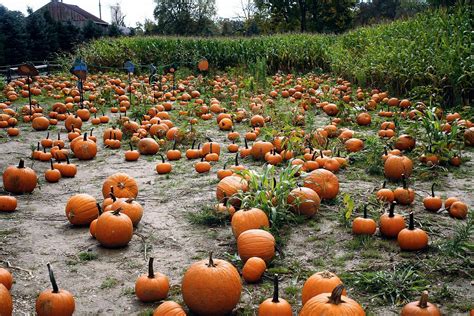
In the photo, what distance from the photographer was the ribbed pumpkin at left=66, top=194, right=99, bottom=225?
197 inches

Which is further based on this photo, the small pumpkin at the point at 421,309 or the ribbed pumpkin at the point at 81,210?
the ribbed pumpkin at the point at 81,210

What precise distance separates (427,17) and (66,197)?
484 inches

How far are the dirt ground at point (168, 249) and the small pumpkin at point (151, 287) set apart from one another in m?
0.06

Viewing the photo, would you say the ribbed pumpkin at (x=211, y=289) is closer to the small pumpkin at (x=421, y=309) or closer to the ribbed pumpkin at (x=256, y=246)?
the ribbed pumpkin at (x=256, y=246)

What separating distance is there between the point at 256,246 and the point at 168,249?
972 mm

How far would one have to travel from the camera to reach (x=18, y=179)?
5988 millimetres

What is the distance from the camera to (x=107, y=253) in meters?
4.41

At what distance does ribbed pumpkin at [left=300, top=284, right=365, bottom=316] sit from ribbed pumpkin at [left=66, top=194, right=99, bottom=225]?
2930mm

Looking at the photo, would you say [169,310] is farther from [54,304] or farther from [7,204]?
[7,204]

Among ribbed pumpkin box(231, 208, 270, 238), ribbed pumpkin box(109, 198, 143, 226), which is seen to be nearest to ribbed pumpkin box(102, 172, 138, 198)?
ribbed pumpkin box(109, 198, 143, 226)

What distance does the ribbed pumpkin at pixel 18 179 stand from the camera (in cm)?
598

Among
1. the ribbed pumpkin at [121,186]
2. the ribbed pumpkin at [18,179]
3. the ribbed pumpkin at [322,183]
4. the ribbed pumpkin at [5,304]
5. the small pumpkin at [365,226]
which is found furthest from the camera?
the ribbed pumpkin at [18,179]

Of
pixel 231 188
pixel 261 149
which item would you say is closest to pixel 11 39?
pixel 261 149

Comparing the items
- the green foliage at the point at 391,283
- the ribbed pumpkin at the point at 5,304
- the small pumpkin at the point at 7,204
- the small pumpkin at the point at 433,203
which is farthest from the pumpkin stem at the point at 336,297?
the small pumpkin at the point at 7,204
